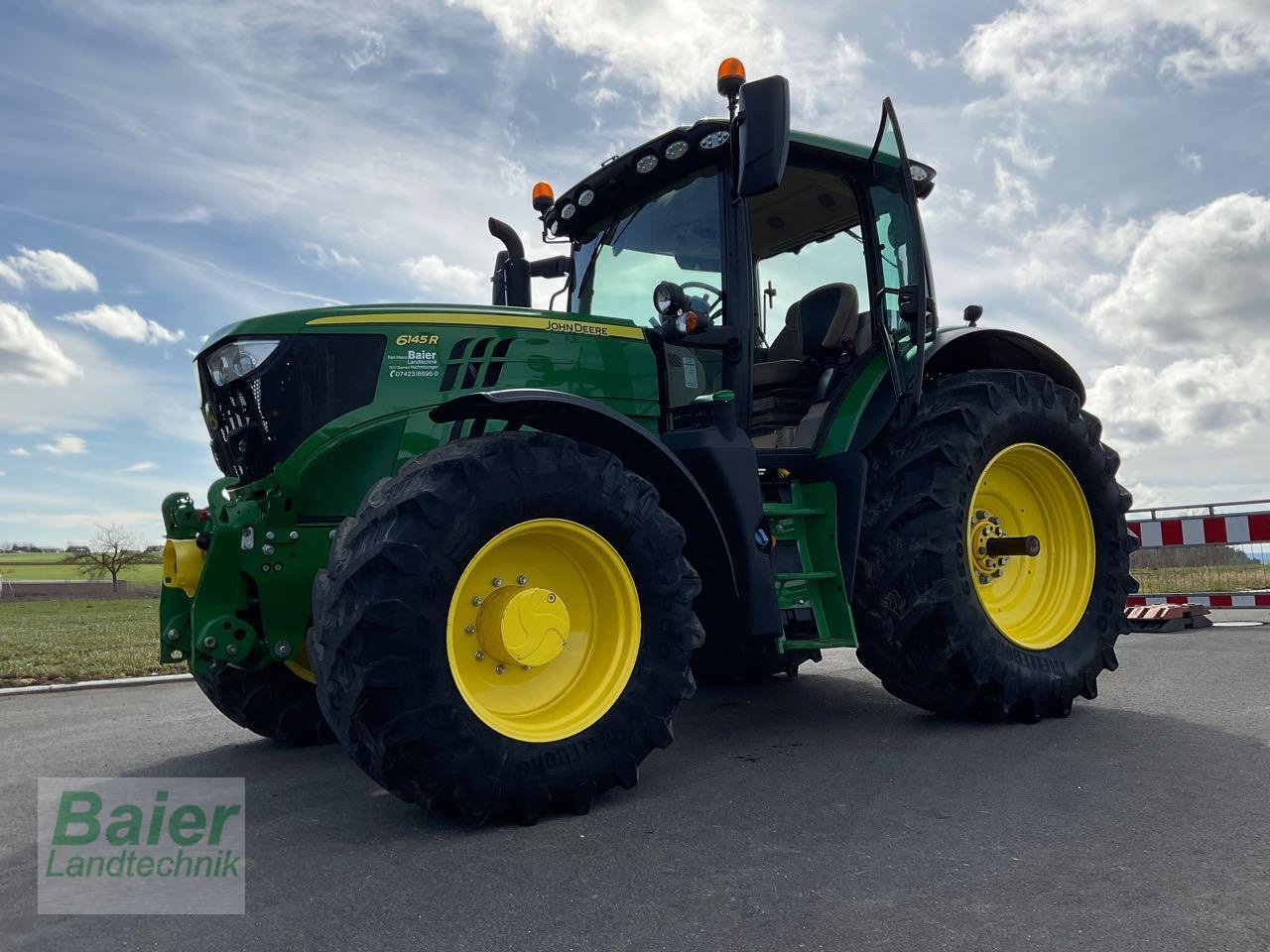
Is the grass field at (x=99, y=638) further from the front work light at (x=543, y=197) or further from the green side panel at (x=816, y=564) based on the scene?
the green side panel at (x=816, y=564)

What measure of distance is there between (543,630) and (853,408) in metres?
2.17

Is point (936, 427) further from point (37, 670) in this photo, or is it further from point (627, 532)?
point (37, 670)

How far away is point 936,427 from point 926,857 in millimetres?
2467

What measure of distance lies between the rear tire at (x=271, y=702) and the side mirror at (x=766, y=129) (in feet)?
10.4

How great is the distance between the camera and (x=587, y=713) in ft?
11.9

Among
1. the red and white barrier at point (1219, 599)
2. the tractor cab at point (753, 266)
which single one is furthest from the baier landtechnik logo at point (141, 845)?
the red and white barrier at point (1219, 599)

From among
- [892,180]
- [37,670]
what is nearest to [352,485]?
[892,180]

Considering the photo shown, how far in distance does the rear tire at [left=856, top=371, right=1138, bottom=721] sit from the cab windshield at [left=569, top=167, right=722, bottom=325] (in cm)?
131

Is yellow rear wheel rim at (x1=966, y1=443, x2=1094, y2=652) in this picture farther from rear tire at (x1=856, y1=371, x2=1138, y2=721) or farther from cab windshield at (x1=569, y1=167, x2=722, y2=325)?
cab windshield at (x1=569, y1=167, x2=722, y2=325)

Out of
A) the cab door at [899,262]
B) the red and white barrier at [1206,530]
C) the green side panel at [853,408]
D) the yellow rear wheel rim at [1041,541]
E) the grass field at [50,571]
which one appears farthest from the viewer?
the grass field at [50,571]

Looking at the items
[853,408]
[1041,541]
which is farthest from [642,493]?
[1041,541]

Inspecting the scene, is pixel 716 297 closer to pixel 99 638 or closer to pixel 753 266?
pixel 753 266

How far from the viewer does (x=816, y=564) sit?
4668 millimetres

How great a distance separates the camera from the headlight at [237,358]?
4.03m
